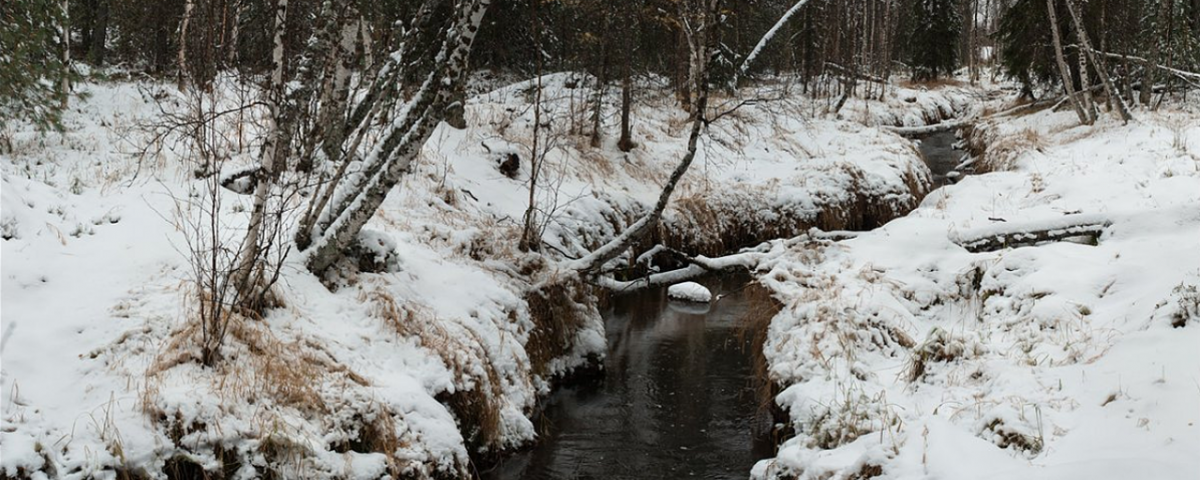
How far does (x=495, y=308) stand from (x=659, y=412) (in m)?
1.95

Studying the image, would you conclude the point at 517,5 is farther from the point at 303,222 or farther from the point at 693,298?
the point at 303,222

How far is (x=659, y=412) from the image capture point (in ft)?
24.2

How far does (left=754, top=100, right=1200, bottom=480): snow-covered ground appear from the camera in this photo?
4277mm

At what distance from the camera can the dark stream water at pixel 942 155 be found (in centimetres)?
1823

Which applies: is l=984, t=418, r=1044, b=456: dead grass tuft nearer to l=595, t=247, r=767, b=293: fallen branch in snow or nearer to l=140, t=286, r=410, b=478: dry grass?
l=140, t=286, r=410, b=478: dry grass

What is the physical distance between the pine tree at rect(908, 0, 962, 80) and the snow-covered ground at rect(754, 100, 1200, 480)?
2829cm

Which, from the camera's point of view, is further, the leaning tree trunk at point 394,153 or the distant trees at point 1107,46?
the distant trees at point 1107,46

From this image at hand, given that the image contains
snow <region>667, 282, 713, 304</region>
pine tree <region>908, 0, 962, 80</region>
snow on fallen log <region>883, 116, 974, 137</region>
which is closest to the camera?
snow <region>667, 282, 713, 304</region>

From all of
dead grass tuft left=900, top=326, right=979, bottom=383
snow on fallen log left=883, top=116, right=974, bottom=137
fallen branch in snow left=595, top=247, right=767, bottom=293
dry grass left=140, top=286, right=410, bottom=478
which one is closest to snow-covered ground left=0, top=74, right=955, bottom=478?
dry grass left=140, top=286, right=410, bottom=478

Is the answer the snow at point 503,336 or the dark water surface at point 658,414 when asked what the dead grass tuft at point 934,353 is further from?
the dark water surface at point 658,414

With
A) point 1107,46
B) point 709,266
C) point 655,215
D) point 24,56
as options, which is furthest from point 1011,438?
point 1107,46

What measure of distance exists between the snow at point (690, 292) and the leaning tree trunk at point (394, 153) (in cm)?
549

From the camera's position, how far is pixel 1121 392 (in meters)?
Result: 4.49

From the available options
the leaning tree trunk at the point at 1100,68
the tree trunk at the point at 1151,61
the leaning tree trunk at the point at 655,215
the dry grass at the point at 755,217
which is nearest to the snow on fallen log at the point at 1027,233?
the leaning tree trunk at the point at 655,215
